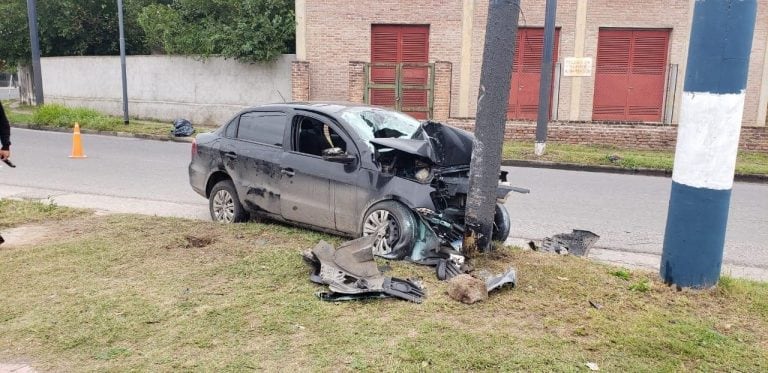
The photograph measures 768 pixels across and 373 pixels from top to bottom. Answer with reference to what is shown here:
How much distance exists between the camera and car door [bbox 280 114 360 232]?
6.28 meters

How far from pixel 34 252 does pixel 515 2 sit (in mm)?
4953

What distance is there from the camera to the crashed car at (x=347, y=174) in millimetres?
5766

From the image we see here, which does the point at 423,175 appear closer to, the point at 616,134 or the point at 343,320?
the point at 343,320

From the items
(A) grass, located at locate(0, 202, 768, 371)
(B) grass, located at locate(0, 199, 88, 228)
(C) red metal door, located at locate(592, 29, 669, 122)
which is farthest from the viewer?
(C) red metal door, located at locate(592, 29, 669, 122)

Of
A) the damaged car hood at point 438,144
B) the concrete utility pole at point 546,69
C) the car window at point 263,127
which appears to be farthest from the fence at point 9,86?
the damaged car hood at point 438,144

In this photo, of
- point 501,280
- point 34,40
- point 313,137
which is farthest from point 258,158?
point 34,40

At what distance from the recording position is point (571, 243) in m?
6.63

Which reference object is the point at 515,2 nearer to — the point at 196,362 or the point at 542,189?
the point at 196,362

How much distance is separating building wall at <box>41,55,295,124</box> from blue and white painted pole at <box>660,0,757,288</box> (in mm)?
18148

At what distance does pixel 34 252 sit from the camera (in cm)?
586

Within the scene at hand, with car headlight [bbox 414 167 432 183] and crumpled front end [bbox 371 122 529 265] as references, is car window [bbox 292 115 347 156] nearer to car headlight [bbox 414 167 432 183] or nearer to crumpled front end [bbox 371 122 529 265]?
crumpled front end [bbox 371 122 529 265]

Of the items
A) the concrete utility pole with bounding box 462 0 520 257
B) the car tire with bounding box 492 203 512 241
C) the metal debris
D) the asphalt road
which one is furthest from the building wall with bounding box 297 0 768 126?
the metal debris

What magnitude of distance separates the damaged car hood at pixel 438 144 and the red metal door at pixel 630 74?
16.4 m

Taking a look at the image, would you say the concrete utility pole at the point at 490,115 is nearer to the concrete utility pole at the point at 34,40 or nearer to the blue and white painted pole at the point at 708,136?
the blue and white painted pole at the point at 708,136
